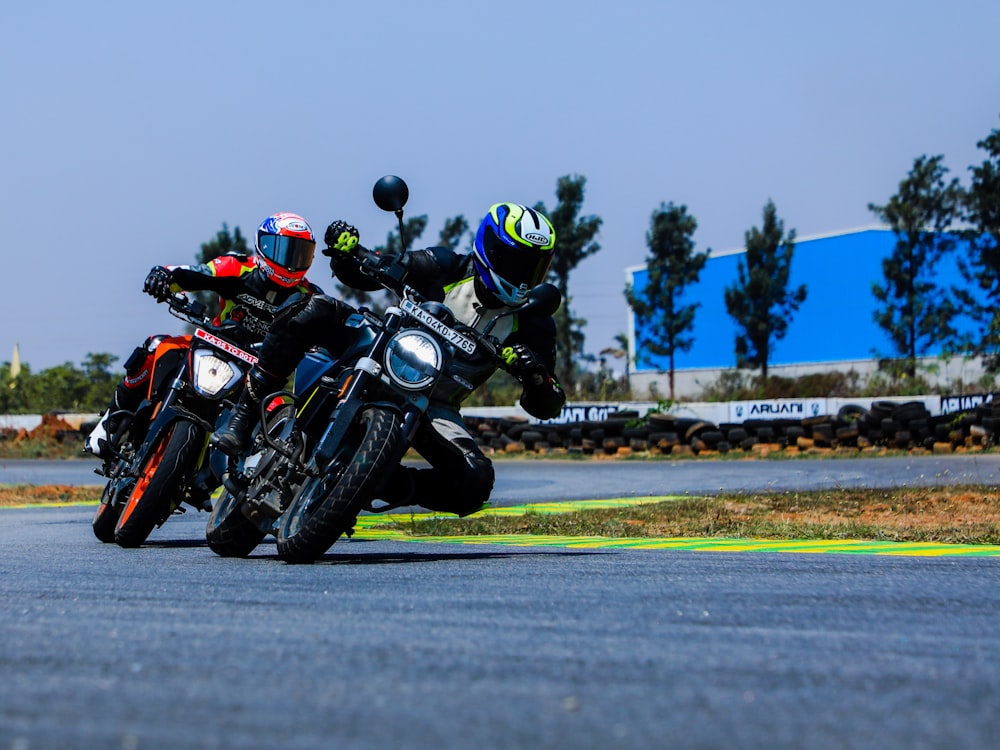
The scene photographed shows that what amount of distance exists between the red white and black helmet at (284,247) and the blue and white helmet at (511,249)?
163cm

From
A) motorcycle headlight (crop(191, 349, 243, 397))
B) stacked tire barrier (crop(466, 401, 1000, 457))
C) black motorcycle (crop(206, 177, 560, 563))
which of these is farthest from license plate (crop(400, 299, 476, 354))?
stacked tire barrier (crop(466, 401, 1000, 457))

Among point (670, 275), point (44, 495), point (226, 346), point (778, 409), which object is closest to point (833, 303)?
point (670, 275)

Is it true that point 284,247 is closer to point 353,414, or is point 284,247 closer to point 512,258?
point 512,258

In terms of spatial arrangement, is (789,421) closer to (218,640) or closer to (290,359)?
(290,359)

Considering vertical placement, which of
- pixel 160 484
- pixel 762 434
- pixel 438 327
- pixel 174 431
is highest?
pixel 762 434

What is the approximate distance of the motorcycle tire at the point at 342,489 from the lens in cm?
555

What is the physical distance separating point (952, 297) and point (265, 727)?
41.7 metres

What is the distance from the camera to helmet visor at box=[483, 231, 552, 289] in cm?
654

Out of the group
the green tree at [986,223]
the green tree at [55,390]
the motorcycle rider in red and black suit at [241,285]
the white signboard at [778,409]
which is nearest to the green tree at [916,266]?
the green tree at [986,223]

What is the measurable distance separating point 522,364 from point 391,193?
0.96 meters

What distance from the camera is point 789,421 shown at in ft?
78.2

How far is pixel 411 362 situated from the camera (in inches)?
230

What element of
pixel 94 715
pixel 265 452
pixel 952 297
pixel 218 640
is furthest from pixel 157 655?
pixel 952 297

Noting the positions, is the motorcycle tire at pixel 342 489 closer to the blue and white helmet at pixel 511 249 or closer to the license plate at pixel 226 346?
the blue and white helmet at pixel 511 249
